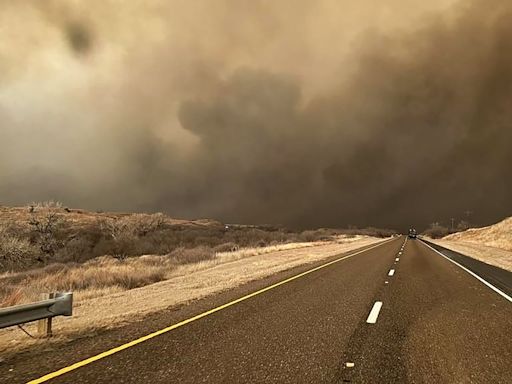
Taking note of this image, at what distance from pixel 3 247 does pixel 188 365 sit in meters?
41.9

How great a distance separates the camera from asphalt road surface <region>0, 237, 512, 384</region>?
16.4 ft

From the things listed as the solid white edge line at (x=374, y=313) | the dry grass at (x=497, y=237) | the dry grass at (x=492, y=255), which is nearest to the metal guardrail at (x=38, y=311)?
the solid white edge line at (x=374, y=313)

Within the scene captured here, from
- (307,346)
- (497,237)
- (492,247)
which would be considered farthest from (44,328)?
(497,237)

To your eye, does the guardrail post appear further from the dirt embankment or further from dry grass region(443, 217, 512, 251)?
dry grass region(443, 217, 512, 251)

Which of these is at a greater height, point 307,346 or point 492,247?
point 307,346

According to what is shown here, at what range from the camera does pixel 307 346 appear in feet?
20.3

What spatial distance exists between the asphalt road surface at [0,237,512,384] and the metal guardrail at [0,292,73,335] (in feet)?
2.35

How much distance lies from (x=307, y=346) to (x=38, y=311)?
478 centimetres

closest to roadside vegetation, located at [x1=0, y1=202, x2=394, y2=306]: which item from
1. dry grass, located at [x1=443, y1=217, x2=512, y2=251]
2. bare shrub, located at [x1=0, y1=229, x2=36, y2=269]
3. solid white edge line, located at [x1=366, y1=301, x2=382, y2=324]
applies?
bare shrub, located at [x1=0, y1=229, x2=36, y2=269]

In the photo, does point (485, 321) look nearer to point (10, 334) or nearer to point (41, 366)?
point (41, 366)

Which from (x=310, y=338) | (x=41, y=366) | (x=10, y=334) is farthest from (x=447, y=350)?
(x=10, y=334)

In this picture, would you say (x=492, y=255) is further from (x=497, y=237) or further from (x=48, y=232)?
(x=48, y=232)

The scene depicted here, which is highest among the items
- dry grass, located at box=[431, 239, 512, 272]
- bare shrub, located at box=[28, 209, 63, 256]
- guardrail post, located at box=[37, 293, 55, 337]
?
bare shrub, located at box=[28, 209, 63, 256]

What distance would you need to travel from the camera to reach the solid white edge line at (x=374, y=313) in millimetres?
8011
